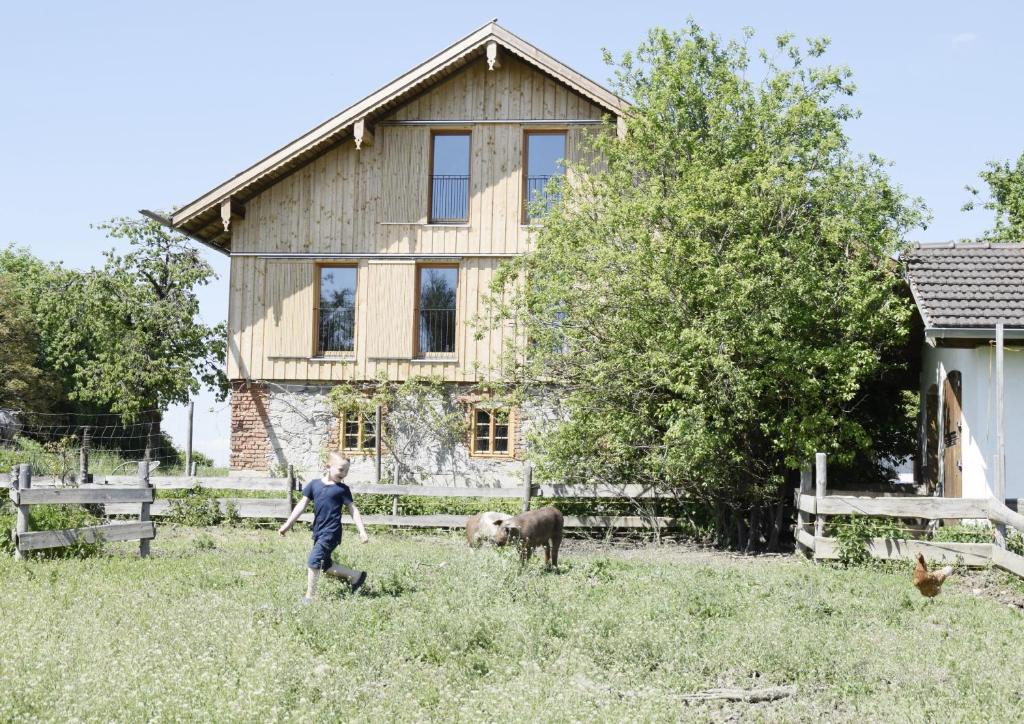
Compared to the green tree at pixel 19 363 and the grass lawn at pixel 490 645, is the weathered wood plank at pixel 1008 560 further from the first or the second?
the green tree at pixel 19 363

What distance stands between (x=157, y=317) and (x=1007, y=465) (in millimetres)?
23369

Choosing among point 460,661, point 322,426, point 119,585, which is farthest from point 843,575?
point 322,426

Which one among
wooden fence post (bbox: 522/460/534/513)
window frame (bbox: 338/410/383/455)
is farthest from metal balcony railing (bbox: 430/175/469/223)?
wooden fence post (bbox: 522/460/534/513)

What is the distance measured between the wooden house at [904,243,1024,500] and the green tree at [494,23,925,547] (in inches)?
33.8

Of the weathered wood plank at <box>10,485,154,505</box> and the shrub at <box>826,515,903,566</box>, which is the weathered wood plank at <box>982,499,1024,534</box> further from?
the weathered wood plank at <box>10,485,154,505</box>

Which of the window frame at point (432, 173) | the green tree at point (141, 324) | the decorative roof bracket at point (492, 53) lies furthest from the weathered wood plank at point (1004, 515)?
the green tree at point (141, 324)

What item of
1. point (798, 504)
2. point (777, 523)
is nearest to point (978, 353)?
point (798, 504)

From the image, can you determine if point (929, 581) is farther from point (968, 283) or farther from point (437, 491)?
point (437, 491)

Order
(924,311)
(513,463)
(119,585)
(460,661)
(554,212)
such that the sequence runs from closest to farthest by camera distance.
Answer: (460,661)
(119,585)
(924,311)
(554,212)
(513,463)

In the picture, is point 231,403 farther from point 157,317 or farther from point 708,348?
point 708,348

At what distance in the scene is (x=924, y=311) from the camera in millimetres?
16141

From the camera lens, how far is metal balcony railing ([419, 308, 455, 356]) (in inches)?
984

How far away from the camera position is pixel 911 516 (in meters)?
14.8

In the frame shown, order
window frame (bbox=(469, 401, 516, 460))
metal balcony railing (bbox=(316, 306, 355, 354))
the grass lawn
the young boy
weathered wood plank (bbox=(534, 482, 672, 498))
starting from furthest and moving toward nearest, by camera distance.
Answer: metal balcony railing (bbox=(316, 306, 355, 354))
window frame (bbox=(469, 401, 516, 460))
weathered wood plank (bbox=(534, 482, 672, 498))
the young boy
the grass lawn
